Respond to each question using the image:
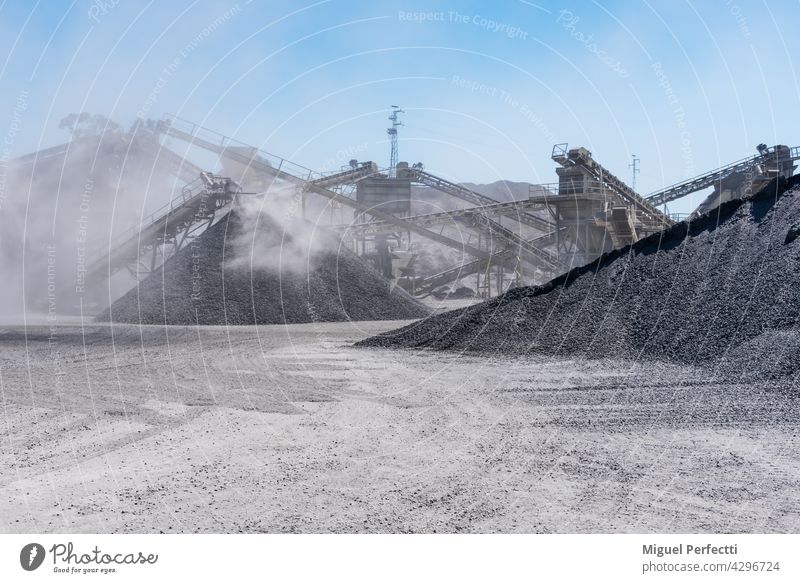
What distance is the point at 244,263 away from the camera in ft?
98.5

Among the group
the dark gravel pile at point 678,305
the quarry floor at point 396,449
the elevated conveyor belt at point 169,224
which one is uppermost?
the elevated conveyor belt at point 169,224

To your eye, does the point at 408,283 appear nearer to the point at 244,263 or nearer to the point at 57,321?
the point at 244,263

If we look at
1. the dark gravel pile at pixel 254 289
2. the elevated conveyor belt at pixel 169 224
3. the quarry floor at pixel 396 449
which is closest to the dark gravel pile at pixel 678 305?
the quarry floor at pixel 396 449

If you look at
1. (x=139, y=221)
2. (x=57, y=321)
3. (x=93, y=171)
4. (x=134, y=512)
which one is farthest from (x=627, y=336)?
(x=93, y=171)

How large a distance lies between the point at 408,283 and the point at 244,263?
16.4 metres

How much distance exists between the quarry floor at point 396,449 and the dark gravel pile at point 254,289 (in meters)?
11.3

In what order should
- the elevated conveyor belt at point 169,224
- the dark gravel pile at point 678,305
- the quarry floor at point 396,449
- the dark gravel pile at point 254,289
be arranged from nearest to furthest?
the quarry floor at point 396,449
the dark gravel pile at point 678,305
the dark gravel pile at point 254,289
the elevated conveyor belt at point 169,224

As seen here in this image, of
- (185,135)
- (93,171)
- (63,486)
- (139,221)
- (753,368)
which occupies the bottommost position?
(63,486)

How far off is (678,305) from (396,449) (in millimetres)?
10539

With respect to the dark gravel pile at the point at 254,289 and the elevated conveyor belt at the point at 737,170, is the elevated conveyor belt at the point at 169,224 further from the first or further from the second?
the elevated conveyor belt at the point at 737,170

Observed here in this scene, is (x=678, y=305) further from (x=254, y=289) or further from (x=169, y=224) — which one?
(x=169, y=224)

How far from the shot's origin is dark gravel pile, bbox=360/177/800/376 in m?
14.9

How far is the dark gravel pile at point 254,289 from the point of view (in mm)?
27875

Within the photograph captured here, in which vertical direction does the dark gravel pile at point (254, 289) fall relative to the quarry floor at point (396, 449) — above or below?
above
